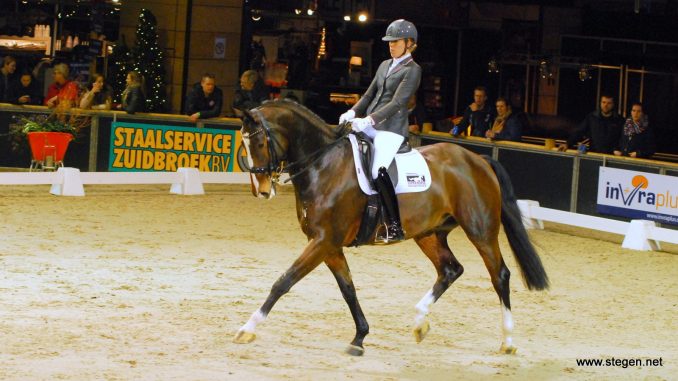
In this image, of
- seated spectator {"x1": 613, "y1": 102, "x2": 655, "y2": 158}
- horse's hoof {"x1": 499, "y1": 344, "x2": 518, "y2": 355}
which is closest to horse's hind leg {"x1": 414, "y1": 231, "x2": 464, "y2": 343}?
horse's hoof {"x1": 499, "y1": 344, "x2": 518, "y2": 355}

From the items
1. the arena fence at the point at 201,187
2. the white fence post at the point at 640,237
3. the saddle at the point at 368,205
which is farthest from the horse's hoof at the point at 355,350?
the white fence post at the point at 640,237

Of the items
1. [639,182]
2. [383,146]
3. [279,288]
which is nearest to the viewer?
[279,288]

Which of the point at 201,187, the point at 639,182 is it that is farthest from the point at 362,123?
the point at 201,187

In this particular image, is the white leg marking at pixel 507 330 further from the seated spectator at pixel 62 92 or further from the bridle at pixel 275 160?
the seated spectator at pixel 62 92

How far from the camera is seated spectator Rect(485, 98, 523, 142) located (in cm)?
1728

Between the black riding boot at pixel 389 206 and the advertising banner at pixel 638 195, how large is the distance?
694 cm

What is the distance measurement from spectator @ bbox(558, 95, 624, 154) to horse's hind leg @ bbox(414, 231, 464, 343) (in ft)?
23.9

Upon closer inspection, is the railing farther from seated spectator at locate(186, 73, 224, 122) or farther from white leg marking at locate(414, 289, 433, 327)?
white leg marking at locate(414, 289, 433, 327)

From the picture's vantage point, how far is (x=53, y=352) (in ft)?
26.1

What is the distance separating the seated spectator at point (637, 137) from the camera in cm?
1597

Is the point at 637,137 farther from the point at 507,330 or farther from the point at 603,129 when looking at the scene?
the point at 507,330

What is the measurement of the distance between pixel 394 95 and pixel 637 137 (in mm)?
7857

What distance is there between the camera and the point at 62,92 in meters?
18.4

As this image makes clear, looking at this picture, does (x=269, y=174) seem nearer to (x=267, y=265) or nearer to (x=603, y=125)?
(x=267, y=265)
